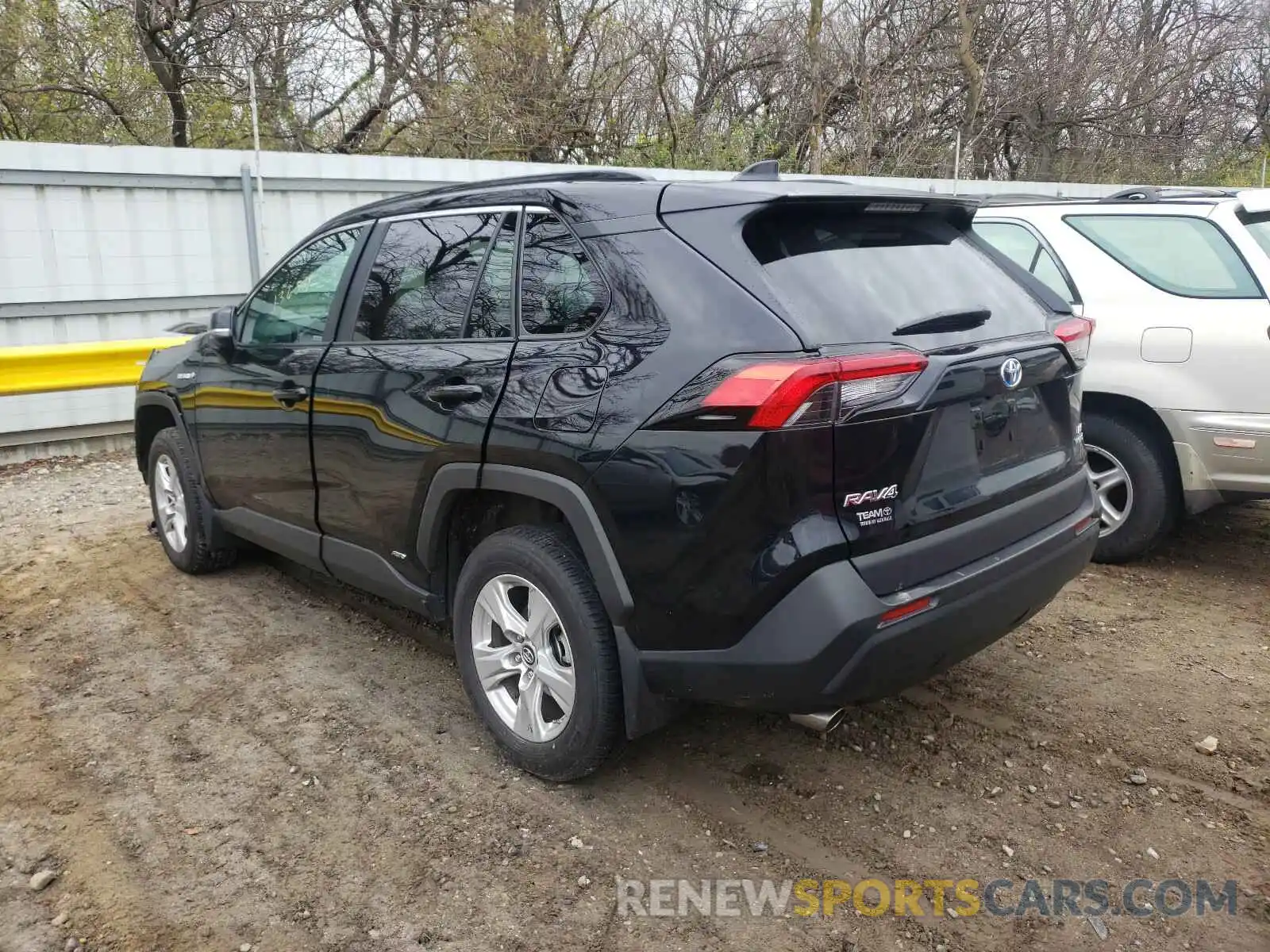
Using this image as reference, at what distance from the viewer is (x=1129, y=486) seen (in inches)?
197

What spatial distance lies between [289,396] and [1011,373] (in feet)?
9.03

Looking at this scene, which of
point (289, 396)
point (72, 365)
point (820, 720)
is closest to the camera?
point (820, 720)

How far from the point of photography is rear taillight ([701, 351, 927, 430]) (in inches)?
96.3

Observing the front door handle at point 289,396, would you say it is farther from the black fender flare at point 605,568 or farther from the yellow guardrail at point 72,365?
the yellow guardrail at point 72,365

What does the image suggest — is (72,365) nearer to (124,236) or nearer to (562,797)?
(124,236)

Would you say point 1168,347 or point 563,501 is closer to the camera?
point 563,501

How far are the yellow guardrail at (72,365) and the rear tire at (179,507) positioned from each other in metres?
2.25

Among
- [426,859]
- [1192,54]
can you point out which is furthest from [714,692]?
[1192,54]

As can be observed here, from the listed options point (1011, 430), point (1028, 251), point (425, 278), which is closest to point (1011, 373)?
point (1011, 430)

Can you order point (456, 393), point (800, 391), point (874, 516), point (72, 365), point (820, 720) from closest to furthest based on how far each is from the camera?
point (800, 391), point (874, 516), point (820, 720), point (456, 393), point (72, 365)

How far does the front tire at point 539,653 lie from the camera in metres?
2.90

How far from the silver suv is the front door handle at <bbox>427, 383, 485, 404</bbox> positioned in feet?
9.88

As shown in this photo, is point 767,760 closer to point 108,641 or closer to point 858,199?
point 858,199

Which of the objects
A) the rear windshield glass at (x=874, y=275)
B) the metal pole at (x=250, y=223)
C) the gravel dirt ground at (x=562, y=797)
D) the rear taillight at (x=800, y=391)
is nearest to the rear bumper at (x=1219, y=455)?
the gravel dirt ground at (x=562, y=797)
